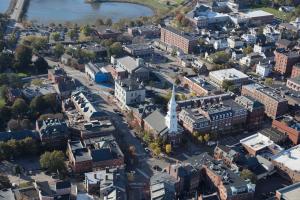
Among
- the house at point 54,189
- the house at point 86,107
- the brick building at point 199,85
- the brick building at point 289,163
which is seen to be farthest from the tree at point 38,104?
the brick building at point 289,163

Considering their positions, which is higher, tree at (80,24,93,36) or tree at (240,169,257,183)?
tree at (80,24,93,36)

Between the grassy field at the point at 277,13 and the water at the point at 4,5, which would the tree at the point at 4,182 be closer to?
the water at the point at 4,5

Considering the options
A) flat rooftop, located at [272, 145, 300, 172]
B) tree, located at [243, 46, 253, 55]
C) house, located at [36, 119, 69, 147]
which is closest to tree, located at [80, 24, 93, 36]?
tree, located at [243, 46, 253, 55]

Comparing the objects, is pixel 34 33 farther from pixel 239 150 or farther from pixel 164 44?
pixel 239 150

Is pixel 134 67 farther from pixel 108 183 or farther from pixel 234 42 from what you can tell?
pixel 108 183

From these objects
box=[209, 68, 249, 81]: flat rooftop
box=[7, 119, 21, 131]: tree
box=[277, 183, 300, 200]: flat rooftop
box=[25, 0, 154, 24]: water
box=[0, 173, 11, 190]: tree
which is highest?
box=[25, 0, 154, 24]: water

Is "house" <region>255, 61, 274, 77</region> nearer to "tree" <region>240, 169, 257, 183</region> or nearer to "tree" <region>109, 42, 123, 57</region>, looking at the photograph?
"tree" <region>109, 42, 123, 57</region>
